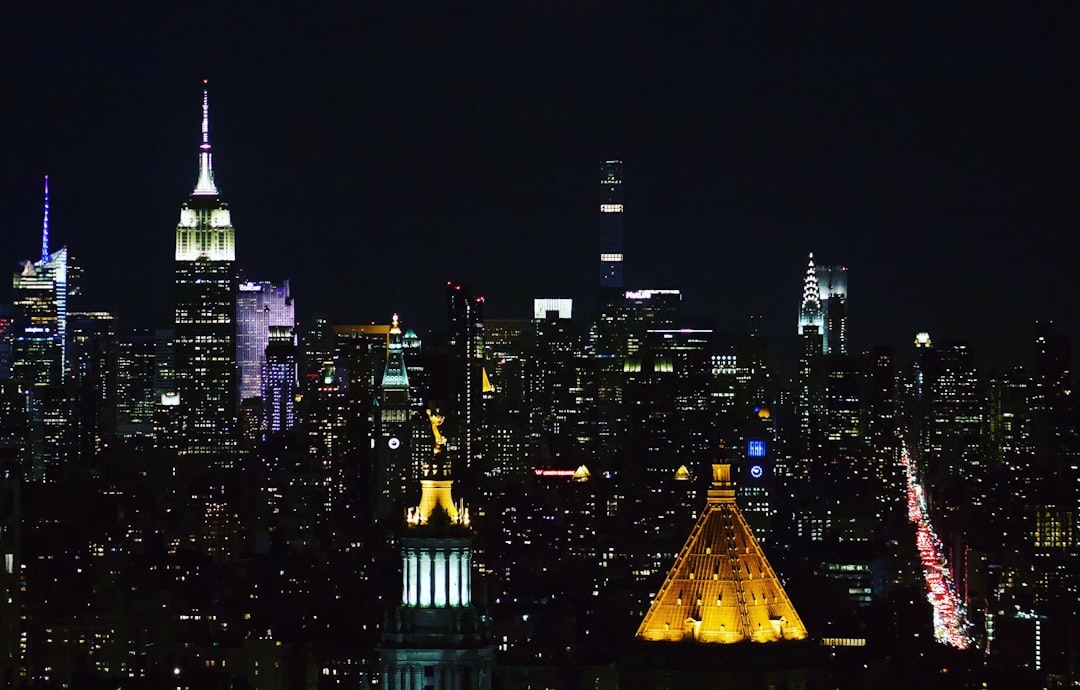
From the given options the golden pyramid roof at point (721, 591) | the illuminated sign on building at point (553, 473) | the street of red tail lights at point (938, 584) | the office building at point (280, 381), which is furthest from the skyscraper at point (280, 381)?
the golden pyramid roof at point (721, 591)

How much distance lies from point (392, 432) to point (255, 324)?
43200mm

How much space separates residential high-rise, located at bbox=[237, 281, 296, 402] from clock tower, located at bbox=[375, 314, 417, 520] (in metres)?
20.2

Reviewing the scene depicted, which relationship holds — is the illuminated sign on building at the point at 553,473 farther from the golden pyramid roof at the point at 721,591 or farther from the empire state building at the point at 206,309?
the golden pyramid roof at the point at 721,591

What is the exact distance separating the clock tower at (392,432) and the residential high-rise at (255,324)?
797 inches

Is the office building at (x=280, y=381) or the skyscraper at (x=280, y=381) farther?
the skyscraper at (x=280, y=381)

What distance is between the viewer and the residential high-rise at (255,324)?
157 meters

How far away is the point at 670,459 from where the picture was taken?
122125 millimetres

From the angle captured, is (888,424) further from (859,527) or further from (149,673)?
(149,673)

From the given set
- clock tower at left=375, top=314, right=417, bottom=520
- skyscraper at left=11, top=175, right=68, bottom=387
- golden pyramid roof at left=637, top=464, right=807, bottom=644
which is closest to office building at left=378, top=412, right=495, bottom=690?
golden pyramid roof at left=637, top=464, right=807, bottom=644

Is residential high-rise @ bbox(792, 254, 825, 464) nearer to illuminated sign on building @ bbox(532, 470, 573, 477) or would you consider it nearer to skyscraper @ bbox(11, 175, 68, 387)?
illuminated sign on building @ bbox(532, 470, 573, 477)

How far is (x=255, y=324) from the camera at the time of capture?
16075 cm

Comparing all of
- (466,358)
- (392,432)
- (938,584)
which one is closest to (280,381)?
(466,358)

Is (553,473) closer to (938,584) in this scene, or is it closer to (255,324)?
(938,584)

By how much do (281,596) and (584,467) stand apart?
101 feet
